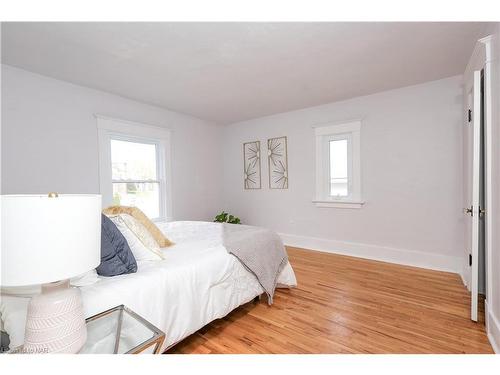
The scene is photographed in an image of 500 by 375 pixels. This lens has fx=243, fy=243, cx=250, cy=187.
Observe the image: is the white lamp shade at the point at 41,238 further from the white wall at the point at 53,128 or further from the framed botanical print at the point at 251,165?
the framed botanical print at the point at 251,165

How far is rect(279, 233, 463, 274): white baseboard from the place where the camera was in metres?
3.15

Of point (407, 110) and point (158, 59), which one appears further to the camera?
point (407, 110)

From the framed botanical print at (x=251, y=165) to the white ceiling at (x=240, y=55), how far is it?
1.49 metres

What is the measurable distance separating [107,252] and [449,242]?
3.85 m

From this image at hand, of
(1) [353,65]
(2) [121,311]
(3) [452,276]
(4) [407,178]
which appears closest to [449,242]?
(3) [452,276]

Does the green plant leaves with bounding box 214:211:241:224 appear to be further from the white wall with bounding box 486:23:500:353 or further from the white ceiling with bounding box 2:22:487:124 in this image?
the white wall with bounding box 486:23:500:353

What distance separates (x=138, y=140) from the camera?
12.7ft

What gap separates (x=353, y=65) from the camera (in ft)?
8.80

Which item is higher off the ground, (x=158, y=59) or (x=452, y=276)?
(x=158, y=59)

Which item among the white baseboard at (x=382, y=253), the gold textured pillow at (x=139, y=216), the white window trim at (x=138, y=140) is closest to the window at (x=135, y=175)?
the white window trim at (x=138, y=140)

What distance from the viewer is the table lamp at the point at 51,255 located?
714 millimetres

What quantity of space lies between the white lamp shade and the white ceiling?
1.78 metres
